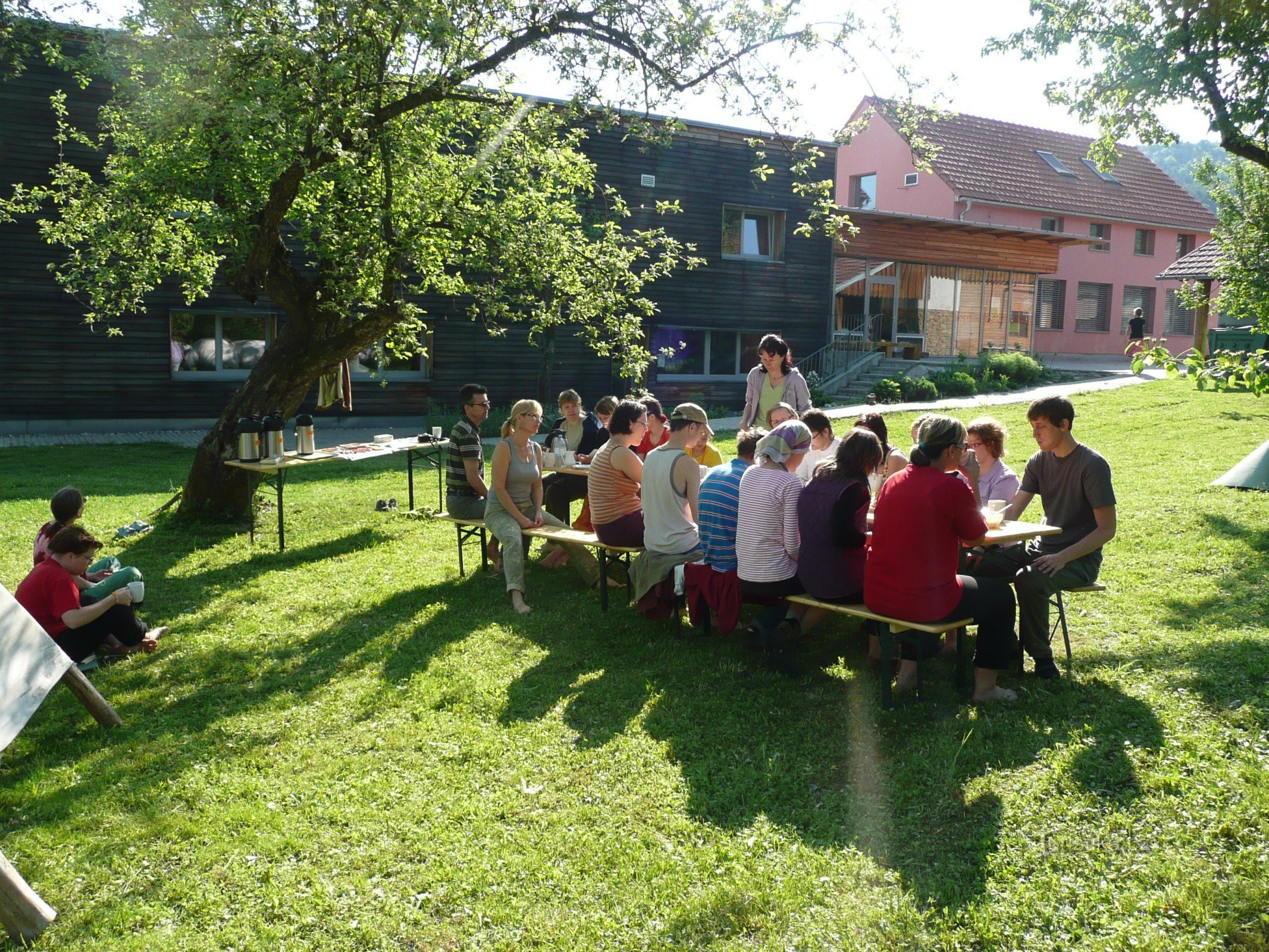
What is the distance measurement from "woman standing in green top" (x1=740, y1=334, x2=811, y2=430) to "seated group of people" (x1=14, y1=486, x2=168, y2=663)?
4780 millimetres

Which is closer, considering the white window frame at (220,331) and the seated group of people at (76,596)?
the seated group of people at (76,596)

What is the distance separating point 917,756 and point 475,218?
652 centimetres

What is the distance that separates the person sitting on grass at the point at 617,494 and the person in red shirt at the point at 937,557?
6.93 feet

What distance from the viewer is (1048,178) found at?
32406 millimetres

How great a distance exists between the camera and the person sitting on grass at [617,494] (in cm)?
677

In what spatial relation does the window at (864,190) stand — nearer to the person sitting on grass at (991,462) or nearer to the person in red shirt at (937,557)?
the person sitting on grass at (991,462)

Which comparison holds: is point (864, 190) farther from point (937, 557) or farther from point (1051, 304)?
point (937, 557)

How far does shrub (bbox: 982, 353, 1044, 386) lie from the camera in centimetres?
2362

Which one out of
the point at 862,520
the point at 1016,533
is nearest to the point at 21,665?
the point at 862,520

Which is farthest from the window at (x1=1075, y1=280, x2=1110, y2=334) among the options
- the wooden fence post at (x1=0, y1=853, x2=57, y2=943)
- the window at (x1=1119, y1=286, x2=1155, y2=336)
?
the wooden fence post at (x1=0, y1=853, x2=57, y2=943)

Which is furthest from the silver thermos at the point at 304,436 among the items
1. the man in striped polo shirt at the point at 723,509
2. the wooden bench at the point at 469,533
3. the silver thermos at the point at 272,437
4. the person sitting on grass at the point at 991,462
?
the person sitting on grass at the point at 991,462

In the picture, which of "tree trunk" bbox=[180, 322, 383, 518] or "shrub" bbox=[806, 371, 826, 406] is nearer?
"tree trunk" bbox=[180, 322, 383, 518]

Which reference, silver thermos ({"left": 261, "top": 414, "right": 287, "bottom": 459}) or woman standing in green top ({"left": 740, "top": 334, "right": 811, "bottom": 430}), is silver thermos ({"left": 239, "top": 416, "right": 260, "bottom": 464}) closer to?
silver thermos ({"left": 261, "top": 414, "right": 287, "bottom": 459})

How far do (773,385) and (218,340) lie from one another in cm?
1458
